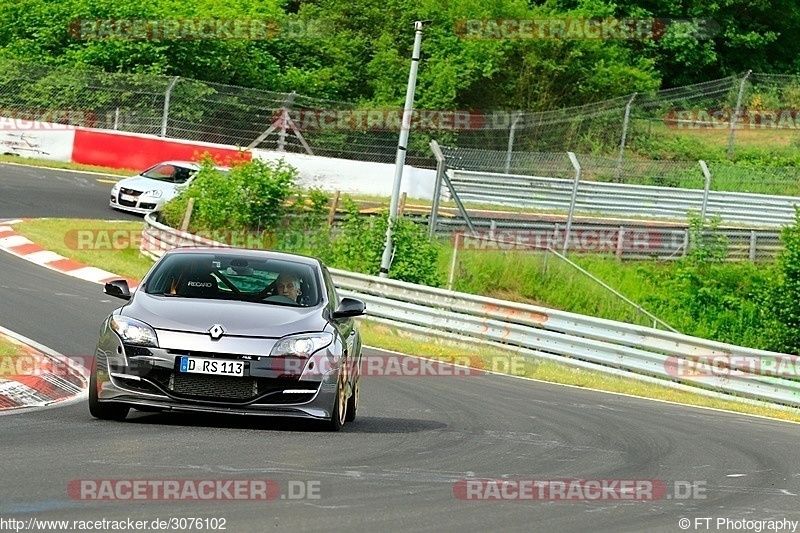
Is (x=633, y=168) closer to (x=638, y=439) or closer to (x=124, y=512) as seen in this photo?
(x=638, y=439)

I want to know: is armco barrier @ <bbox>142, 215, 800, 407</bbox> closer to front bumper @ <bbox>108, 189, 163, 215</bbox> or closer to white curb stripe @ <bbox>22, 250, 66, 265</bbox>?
white curb stripe @ <bbox>22, 250, 66, 265</bbox>

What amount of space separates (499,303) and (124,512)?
46.1 feet

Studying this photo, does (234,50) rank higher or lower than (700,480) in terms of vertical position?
higher

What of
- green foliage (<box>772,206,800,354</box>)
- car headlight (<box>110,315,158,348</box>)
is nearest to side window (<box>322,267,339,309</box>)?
car headlight (<box>110,315,158,348</box>)

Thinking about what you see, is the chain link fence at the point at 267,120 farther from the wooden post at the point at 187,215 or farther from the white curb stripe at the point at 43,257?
the white curb stripe at the point at 43,257

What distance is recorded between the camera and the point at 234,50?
45.7 metres

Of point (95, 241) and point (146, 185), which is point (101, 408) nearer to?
point (95, 241)

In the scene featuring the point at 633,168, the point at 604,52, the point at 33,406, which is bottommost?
the point at 33,406

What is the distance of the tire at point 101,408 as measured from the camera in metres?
9.86

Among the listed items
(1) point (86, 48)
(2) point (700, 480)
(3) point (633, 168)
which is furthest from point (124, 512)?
(1) point (86, 48)

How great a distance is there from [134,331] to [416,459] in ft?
7.07

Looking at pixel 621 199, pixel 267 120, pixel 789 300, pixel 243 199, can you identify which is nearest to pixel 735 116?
pixel 621 199

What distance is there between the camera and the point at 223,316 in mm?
9828

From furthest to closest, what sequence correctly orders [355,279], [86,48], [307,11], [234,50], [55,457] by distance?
1. [307,11]
2. [234,50]
3. [86,48]
4. [355,279]
5. [55,457]
